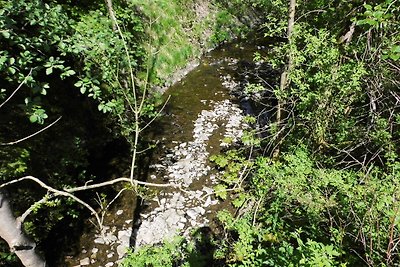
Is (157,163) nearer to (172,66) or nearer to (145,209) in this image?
(145,209)

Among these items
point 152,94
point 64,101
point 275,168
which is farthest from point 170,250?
point 152,94

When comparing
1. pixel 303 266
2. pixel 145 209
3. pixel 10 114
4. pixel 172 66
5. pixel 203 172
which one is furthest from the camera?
pixel 172 66

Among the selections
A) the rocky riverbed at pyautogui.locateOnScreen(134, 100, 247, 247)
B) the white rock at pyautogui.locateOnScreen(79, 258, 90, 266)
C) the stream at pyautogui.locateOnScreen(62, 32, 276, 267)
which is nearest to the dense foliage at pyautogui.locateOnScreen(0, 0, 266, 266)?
the stream at pyautogui.locateOnScreen(62, 32, 276, 267)

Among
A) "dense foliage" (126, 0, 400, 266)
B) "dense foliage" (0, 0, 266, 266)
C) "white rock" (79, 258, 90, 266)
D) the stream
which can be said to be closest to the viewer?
"dense foliage" (0, 0, 266, 266)

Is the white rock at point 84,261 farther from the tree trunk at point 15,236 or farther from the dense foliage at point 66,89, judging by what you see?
the tree trunk at point 15,236

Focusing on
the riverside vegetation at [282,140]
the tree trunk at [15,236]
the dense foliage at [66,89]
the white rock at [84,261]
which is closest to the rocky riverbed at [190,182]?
the riverside vegetation at [282,140]

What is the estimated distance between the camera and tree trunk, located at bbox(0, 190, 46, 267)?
3.33 metres

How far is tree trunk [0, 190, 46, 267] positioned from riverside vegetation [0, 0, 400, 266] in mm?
1159

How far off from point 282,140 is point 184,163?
3611 millimetres

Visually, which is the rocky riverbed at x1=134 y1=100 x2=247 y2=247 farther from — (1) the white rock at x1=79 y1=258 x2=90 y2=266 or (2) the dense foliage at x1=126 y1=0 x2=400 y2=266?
(1) the white rock at x1=79 y1=258 x2=90 y2=266

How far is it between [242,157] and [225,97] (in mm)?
4326

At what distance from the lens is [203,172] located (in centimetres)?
1031

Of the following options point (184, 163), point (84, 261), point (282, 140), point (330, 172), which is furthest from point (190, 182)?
point (330, 172)

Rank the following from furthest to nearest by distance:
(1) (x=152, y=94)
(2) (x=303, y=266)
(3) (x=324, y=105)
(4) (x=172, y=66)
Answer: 1. (4) (x=172, y=66)
2. (1) (x=152, y=94)
3. (3) (x=324, y=105)
4. (2) (x=303, y=266)
